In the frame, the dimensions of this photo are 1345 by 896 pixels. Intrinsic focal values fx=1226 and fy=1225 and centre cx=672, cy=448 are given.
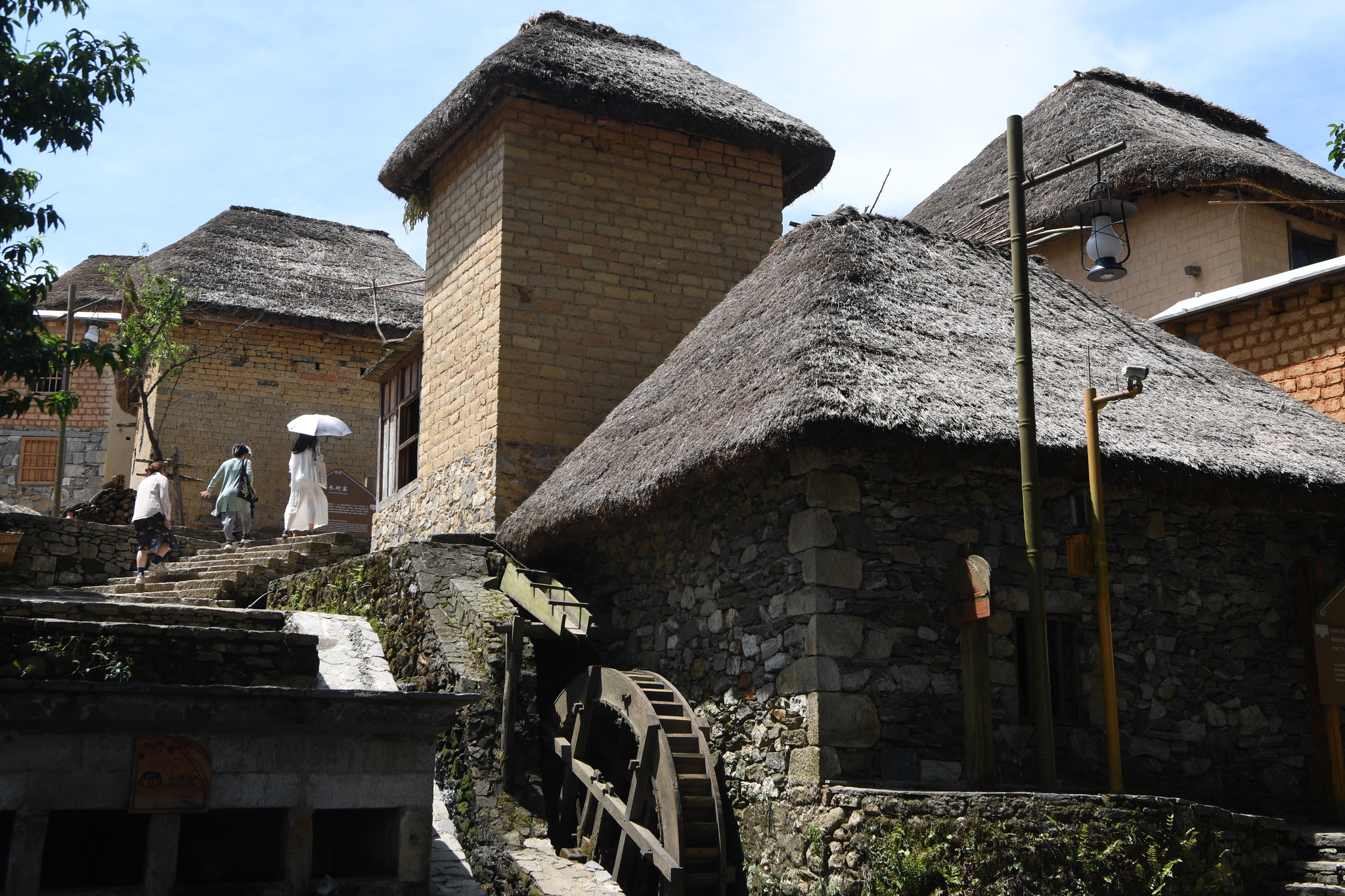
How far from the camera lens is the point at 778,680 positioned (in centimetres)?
785

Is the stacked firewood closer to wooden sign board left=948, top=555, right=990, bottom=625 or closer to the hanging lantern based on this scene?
wooden sign board left=948, top=555, right=990, bottom=625

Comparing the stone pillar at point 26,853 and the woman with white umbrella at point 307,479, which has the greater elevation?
the woman with white umbrella at point 307,479

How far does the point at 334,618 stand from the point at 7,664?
412cm

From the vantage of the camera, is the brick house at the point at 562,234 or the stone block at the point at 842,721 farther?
the brick house at the point at 562,234

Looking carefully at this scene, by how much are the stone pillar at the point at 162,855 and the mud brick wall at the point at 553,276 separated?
6245mm

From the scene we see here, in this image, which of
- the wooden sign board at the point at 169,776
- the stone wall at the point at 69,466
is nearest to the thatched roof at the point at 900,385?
the wooden sign board at the point at 169,776

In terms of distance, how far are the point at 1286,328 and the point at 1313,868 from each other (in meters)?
6.60

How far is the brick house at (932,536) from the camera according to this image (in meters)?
7.59

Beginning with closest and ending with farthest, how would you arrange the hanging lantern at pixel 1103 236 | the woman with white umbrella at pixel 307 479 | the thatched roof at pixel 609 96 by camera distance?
the hanging lantern at pixel 1103 236
the thatched roof at pixel 609 96
the woman with white umbrella at pixel 307 479

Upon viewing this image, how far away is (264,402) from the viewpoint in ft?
66.7

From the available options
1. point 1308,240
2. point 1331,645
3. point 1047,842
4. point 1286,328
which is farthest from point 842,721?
point 1308,240

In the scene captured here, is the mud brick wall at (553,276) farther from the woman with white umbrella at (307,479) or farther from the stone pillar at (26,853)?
the stone pillar at (26,853)

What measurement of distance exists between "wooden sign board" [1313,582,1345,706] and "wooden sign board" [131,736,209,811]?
24.0 feet

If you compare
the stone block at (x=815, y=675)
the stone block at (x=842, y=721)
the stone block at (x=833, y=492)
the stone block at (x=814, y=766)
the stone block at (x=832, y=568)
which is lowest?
the stone block at (x=814, y=766)
